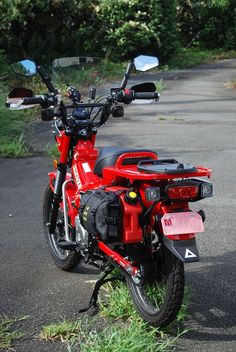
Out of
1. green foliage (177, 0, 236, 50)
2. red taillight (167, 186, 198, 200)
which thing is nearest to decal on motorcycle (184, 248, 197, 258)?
red taillight (167, 186, 198, 200)

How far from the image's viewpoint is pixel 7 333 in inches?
145

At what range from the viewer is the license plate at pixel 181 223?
339cm

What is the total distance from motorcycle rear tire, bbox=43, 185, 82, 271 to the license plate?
4.37 ft

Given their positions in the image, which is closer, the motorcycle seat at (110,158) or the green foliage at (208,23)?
the motorcycle seat at (110,158)

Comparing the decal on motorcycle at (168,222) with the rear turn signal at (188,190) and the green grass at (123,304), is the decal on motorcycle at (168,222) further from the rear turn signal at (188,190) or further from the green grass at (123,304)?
the green grass at (123,304)

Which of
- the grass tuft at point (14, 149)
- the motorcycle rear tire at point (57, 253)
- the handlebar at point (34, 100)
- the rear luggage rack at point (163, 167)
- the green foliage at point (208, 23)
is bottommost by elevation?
the green foliage at point (208, 23)

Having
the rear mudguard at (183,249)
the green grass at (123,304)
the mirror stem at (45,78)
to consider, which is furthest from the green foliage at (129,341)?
the mirror stem at (45,78)

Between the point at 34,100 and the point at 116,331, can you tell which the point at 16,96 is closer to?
the point at 34,100

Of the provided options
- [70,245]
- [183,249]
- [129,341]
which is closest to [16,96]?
[70,245]

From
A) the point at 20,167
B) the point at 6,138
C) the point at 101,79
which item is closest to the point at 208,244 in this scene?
the point at 20,167

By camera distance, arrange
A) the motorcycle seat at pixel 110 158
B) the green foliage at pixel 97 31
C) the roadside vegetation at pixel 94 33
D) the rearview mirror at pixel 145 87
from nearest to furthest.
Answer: the motorcycle seat at pixel 110 158 < the rearview mirror at pixel 145 87 < the roadside vegetation at pixel 94 33 < the green foliage at pixel 97 31

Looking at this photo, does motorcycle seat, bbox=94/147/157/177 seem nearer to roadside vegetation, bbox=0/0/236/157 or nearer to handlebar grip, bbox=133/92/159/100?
handlebar grip, bbox=133/92/159/100

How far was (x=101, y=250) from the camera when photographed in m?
3.99

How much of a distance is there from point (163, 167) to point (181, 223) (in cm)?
33
